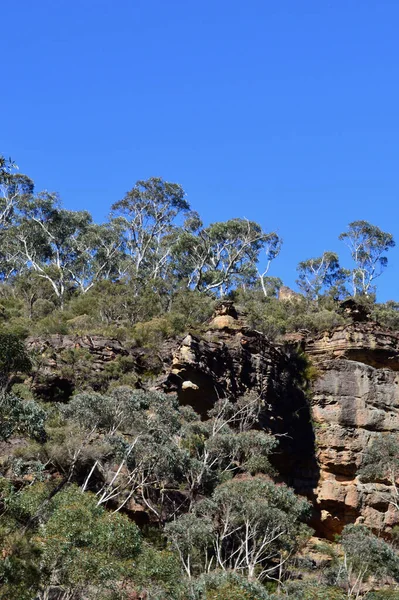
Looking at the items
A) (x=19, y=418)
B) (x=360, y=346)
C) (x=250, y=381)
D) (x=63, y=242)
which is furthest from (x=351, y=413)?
(x=63, y=242)

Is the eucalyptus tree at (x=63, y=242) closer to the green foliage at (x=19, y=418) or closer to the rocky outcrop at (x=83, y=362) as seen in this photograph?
the rocky outcrop at (x=83, y=362)

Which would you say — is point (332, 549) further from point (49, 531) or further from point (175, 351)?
point (49, 531)

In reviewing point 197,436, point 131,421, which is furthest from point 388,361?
point 131,421

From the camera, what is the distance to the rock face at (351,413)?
31812mm

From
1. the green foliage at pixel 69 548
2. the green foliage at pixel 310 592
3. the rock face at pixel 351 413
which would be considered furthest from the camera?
Result: the rock face at pixel 351 413

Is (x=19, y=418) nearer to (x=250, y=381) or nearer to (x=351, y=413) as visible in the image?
(x=250, y=381)

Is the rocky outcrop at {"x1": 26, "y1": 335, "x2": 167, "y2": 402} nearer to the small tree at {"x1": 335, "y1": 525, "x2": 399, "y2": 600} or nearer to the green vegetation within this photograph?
the green vegetation

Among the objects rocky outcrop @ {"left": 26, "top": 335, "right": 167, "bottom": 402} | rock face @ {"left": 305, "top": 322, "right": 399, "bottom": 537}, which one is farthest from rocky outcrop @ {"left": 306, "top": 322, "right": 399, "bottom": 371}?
rocky outcrop @ {"left": 26, "top": 335, "right": 167, "bottom": 402}

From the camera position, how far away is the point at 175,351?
31.5m

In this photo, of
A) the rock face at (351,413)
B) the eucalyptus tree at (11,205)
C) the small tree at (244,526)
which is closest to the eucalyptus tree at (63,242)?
the eucalyptus tree at (11,205)

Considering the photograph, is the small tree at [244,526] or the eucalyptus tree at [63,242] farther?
the eucalyptus tree at [63,242]

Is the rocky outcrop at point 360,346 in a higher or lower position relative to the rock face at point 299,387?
higher

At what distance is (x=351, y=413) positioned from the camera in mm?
34688

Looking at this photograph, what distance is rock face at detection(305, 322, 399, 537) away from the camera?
1252 inches
